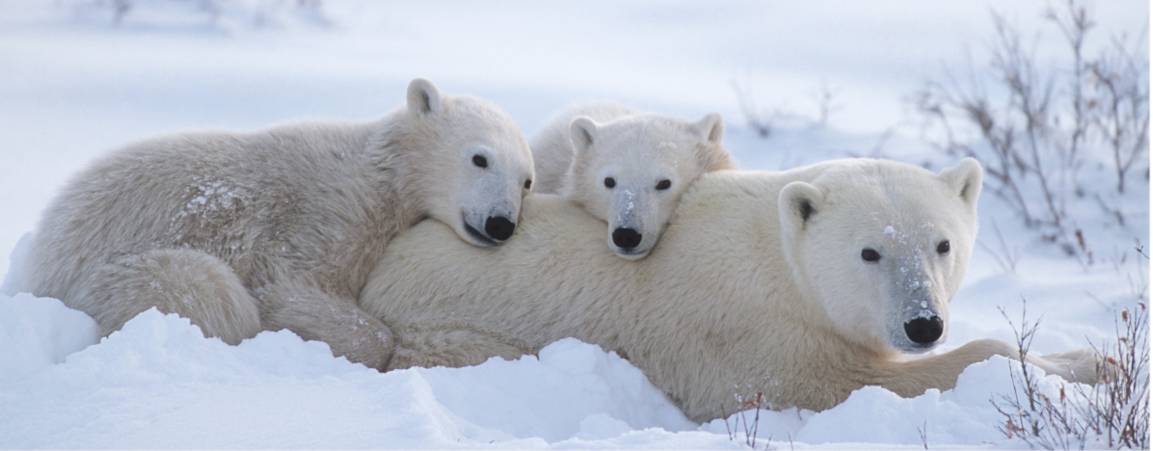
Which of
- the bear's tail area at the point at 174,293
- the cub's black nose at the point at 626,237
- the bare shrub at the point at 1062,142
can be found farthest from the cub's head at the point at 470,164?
the bare shrub at the point at 1062,142

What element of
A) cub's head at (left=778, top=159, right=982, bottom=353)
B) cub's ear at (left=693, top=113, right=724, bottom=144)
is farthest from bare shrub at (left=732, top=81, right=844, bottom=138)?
cub's head at (left=778, top=159, right=982, bottom=353)

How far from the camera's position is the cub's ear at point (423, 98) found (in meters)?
5.27

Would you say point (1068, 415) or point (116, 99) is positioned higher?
point (1068, 415)

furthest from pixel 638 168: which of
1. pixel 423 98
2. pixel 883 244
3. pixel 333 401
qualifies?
pixel 333 401

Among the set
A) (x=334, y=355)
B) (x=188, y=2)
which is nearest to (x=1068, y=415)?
(x=334, y=355)

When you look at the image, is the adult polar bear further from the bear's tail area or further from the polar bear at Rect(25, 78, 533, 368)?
the bear's tail area

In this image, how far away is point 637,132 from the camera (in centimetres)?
533

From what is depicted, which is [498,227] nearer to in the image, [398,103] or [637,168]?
[637,168]

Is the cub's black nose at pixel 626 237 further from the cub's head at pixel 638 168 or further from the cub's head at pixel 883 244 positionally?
the cub's head at pixel 883 244

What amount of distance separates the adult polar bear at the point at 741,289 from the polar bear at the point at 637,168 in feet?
0.30

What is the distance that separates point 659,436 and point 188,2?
48.7ft

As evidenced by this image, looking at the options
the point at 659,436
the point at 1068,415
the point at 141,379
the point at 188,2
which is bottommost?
the point at 188,2

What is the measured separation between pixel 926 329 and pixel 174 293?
8.97 ft

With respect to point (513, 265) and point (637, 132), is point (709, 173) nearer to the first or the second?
point (637, 132)
